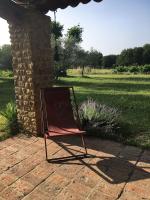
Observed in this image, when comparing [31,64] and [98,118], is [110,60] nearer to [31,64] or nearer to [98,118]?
[98,118]

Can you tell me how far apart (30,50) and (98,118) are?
83.9 inches

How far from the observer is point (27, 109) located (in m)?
5.81

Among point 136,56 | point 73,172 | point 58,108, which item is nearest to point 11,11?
point 58,108

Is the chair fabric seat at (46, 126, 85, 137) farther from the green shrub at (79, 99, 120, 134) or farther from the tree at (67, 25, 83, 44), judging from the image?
the tree at (67, 25, 83, 44)

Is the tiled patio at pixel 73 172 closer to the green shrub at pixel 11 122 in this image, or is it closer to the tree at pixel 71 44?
the green shrub at pixel 11 122

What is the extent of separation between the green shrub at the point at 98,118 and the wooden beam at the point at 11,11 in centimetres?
248

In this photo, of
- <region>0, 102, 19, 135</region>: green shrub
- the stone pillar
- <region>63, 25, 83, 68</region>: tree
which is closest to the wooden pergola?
the stone pillar

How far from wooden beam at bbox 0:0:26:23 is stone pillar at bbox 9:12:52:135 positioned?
0.14 meters

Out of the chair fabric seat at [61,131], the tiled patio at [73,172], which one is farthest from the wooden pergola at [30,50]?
the chair fabric seat at [61,131]

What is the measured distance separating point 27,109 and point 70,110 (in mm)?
1052

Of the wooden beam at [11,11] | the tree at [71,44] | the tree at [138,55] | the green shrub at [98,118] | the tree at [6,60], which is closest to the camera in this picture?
the wooden beam at [11,11]

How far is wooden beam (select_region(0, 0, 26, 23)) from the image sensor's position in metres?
4.95

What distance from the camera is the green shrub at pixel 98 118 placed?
5.87 metres

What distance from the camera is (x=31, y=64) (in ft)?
18.0
